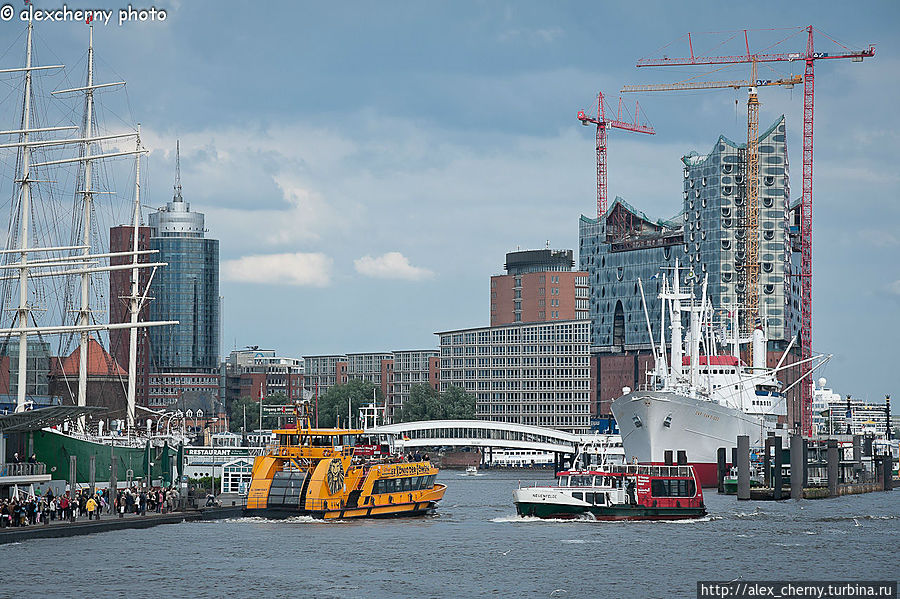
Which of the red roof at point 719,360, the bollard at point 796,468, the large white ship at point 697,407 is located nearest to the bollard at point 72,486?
the large white ship at point 697,407

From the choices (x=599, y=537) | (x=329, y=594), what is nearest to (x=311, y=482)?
(x=599, y=537)

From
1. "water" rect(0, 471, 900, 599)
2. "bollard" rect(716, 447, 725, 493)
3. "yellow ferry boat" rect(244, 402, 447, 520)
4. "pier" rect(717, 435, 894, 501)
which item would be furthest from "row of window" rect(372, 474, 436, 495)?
"bollard" rect(716, 447, 725, 493)

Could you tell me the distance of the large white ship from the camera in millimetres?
128625

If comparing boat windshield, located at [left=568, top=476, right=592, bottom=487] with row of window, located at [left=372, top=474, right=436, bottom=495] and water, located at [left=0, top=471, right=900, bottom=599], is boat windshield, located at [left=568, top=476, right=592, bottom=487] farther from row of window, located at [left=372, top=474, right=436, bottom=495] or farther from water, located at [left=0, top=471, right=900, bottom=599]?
row of window, located at [left=372, top=474, right=436, bottom=495]

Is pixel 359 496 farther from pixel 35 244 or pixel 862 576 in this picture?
pixel 35 244

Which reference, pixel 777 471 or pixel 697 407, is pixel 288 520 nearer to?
pixel 777 471

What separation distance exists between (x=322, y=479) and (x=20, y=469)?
57.6 ft

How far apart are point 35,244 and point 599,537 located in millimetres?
68756

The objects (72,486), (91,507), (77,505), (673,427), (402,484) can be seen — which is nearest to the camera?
(91,507)

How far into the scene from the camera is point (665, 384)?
144 meters

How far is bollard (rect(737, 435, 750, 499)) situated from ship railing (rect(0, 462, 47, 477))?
59.0 m

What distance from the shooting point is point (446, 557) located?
67250 mm

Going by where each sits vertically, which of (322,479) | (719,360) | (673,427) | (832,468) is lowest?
(832,468)

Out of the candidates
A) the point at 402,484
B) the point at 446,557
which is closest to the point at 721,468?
the point at 402,484
